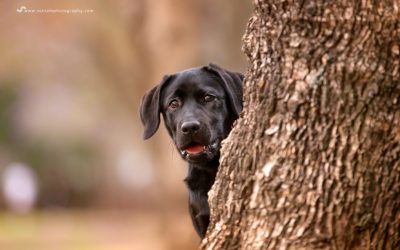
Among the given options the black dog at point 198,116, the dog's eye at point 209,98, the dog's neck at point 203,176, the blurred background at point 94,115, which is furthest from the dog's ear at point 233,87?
the blurred background at point 94,115

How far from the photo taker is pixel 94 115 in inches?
1542

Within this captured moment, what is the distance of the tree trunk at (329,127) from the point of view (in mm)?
5184

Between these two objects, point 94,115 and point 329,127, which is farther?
point 94,115

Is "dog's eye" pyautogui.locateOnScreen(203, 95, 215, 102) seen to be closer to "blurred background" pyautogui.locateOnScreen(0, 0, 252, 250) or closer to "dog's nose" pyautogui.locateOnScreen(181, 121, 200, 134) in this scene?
"dog's nose" pyautogui.locateOnScreen(181, 121, 200, 134)

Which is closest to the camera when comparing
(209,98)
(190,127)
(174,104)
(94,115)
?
(190,127)

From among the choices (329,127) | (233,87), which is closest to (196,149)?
(233,87)

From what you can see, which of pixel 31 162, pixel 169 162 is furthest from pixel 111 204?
pixel 169 162

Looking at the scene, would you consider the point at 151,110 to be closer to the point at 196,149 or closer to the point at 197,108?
the point at 197,108

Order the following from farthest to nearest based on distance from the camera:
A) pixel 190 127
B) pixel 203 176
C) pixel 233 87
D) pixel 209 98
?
pixel 209 98 < pixel 233 87 < pixel 203 176 < pixel 190 127

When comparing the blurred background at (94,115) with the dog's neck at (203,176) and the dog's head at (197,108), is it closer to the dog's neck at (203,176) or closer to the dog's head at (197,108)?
the dog's head at (197,108)

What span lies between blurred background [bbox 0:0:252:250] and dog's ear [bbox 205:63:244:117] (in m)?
3.82

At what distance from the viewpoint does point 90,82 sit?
3400 centimetres

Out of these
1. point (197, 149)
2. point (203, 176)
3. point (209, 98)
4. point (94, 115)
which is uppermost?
point (209, 98)

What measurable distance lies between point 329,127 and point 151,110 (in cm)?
279
